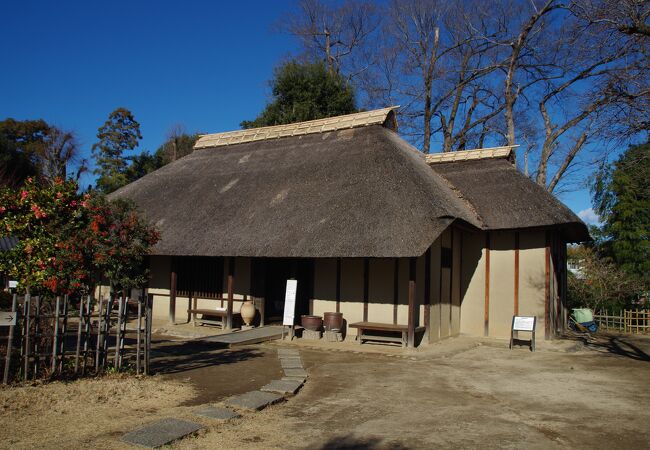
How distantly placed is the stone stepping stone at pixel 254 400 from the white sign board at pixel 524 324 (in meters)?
8.03

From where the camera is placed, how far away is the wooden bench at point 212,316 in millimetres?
14828

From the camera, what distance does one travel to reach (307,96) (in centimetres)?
2820

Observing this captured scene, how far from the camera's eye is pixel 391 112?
1794 centimetres

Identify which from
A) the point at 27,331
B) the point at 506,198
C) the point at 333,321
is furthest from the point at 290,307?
the point at 506,198

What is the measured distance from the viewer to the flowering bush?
311 inches

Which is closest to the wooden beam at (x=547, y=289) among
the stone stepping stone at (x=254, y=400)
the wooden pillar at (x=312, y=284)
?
the wooden pillar at (x=312, y=284)

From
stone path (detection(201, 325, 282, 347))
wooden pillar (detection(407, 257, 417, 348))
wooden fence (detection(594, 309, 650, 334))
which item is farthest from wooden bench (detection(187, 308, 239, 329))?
wooden fence (detection(594, 309, 650, 334))

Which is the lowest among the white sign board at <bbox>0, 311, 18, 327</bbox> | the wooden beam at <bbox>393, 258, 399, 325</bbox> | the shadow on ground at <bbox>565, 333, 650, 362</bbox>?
the shadow on ground at <bbox>565, 333, 650, 362</bbox>

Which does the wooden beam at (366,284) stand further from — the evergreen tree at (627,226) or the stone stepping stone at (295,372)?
the evergreen tree at (627,226)

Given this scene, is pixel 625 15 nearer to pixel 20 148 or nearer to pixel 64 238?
pixel 64 238

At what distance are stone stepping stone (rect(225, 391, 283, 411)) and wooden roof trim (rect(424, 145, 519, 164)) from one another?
1254 cm

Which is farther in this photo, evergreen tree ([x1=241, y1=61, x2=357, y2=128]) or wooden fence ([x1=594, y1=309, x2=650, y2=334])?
evergreen tree ([x1=241, y1=61, x2=357, y2=128])

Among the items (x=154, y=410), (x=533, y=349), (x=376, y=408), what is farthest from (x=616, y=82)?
(x=154, y=410)

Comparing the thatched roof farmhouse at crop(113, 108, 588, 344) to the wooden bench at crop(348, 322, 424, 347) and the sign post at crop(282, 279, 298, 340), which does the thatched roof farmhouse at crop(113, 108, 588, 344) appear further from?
the sign post at crop(282, 279, 298, 340)
